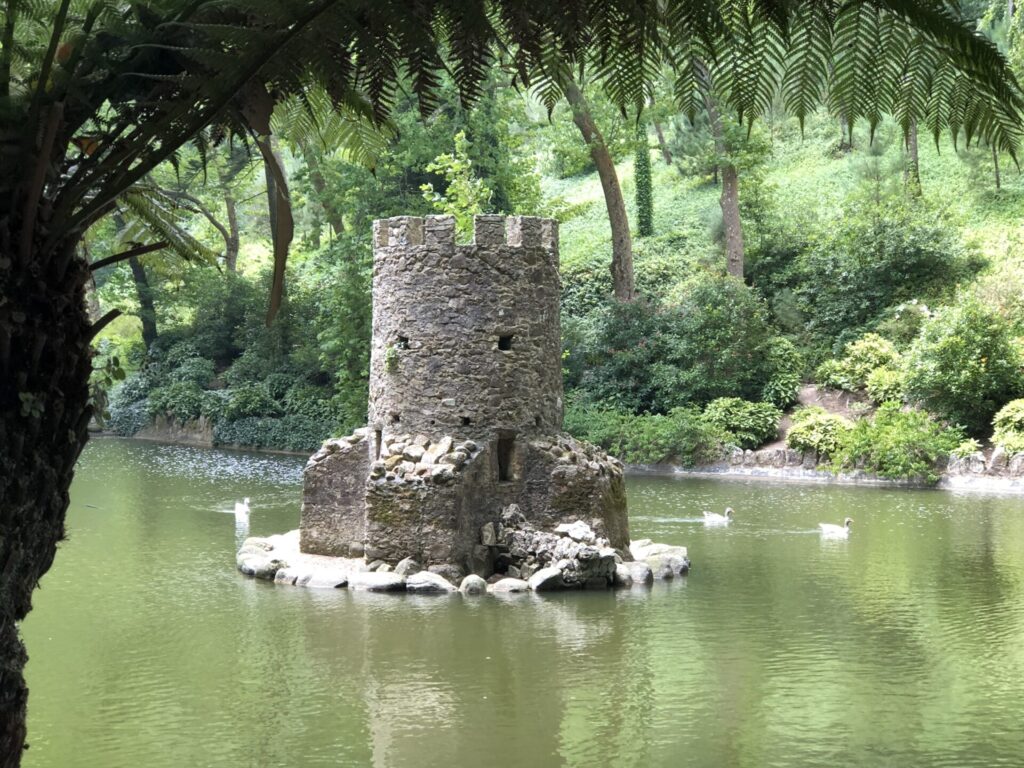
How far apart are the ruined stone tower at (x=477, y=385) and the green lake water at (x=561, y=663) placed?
1.17 m

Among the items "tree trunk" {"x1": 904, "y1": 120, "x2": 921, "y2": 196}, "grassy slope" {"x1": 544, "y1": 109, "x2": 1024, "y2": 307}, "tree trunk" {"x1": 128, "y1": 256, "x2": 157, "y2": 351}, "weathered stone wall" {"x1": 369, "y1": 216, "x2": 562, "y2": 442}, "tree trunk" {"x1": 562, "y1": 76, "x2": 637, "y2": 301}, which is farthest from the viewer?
"tree trunk" {"x1": 128, "y1": 256, "x2": 157, "y2": 351}

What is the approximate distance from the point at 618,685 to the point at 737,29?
7.17 metres

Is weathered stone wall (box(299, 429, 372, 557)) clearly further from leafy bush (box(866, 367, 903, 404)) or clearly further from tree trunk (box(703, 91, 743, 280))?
tree trunk (box(703, 91, 743, 280))

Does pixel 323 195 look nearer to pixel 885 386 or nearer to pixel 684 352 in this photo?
pixel 684 352

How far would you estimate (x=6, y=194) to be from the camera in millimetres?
3598

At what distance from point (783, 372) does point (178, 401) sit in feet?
52.5

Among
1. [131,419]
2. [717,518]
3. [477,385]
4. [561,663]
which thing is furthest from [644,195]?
[561,663]

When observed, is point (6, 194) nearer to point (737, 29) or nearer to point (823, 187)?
point (737, 29)

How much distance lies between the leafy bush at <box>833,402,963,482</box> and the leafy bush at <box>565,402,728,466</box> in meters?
2.82

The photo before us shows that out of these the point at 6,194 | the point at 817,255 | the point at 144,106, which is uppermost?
the point at 817,255

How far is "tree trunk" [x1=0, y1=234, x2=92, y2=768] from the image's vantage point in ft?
11.8

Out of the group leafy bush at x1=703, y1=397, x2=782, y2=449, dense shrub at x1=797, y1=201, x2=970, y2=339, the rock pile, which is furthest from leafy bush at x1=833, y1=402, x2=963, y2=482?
the rock pile

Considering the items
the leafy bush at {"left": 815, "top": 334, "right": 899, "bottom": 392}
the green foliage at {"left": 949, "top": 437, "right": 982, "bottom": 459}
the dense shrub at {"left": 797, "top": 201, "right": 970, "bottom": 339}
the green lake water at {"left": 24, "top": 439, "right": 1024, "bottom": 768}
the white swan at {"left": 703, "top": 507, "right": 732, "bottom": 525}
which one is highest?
the dense shrub at {"left": 797, "top": 201, "right": 970, "bottom": 339}

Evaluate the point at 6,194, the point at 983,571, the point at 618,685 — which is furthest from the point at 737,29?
the point at 983,571
